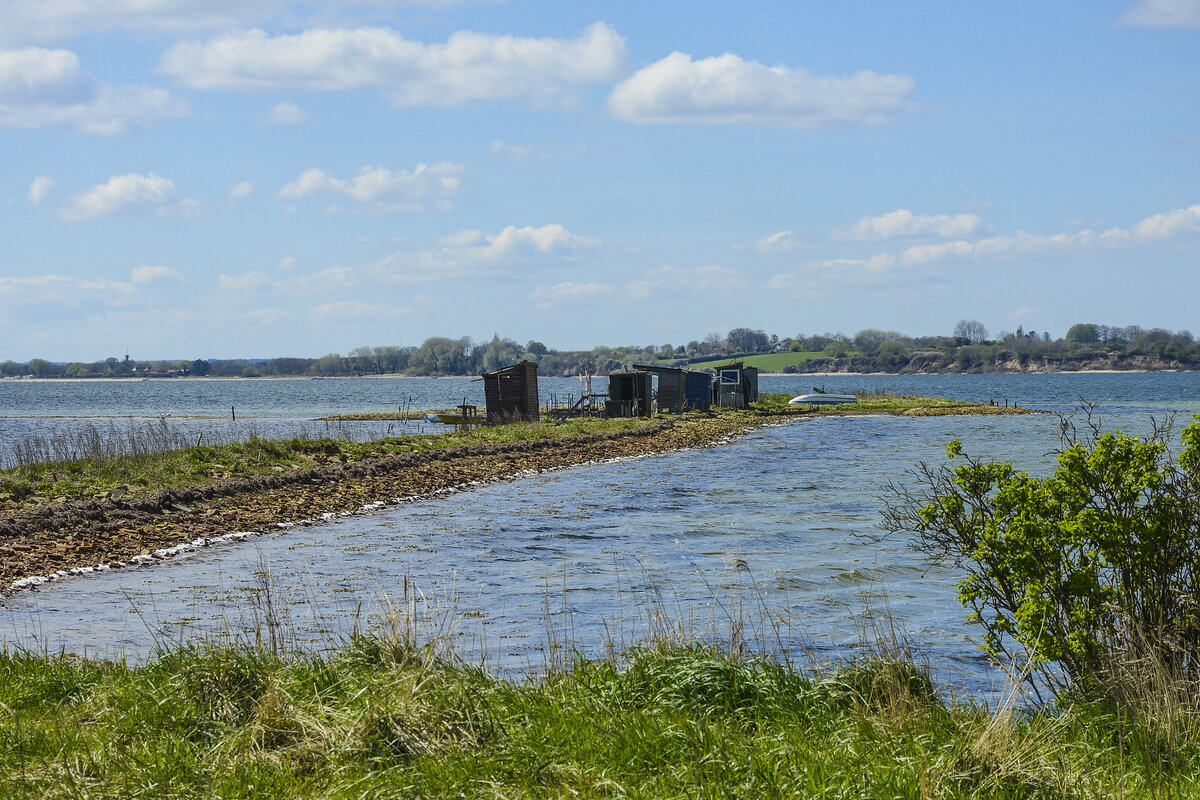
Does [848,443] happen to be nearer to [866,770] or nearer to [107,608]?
[107,608]

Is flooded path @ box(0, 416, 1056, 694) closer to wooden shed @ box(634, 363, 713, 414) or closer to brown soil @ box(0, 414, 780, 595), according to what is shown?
brown soil @ box(0, 414, 780, 595)

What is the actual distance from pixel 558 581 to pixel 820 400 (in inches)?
2376

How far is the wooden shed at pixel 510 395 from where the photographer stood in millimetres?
44062

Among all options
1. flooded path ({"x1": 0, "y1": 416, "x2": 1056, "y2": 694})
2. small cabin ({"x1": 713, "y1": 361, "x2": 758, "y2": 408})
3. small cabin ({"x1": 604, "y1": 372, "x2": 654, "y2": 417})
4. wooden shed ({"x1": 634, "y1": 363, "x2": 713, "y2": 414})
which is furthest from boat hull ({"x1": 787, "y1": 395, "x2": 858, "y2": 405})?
flooded path ({"x1": 0, "y1": 416, "x2": 1056, "y2": 694})

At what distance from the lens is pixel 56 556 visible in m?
14.3

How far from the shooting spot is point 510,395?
44.4 metres

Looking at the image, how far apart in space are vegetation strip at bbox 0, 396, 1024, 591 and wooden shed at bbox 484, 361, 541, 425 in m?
4.22

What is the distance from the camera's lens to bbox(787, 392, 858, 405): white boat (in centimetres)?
7038

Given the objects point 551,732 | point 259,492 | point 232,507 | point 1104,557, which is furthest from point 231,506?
point 1104,557

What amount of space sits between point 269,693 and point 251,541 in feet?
37.2

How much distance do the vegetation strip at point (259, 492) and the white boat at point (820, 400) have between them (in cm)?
3198

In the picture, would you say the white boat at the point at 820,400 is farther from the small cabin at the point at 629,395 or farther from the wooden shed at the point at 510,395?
the wooden shed at the point at 510,395

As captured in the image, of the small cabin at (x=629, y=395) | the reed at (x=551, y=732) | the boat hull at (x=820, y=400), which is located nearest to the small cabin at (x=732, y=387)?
the boat hull at (x=820, y=400)

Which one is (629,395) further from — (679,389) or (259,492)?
(259,492)
